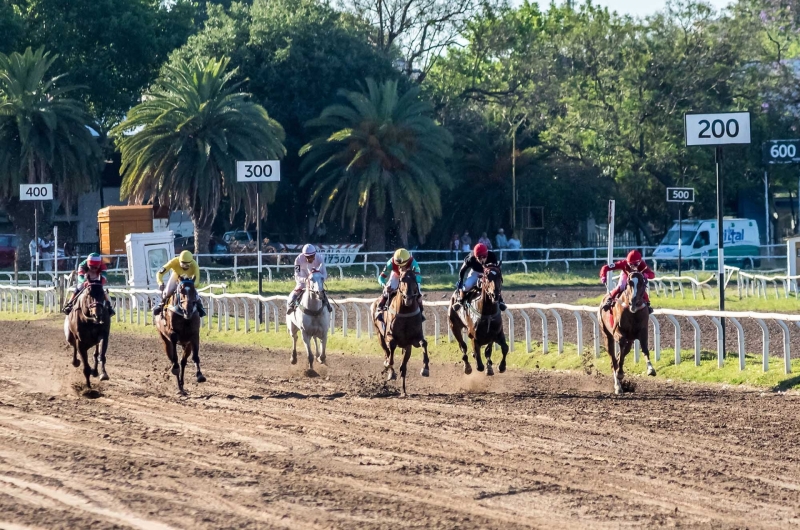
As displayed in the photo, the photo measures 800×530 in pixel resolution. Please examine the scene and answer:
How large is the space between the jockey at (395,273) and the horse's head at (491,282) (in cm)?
99

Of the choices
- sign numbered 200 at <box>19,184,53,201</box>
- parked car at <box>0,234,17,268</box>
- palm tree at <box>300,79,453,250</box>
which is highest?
palm tree at <box>300,79,453,250</box>

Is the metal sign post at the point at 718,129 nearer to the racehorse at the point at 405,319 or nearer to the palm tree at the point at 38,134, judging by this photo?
the racehorse at the point at 405,319

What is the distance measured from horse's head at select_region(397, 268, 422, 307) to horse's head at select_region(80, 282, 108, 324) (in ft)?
12.7

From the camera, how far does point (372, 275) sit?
39688 mm

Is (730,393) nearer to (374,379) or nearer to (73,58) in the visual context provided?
(374,379)

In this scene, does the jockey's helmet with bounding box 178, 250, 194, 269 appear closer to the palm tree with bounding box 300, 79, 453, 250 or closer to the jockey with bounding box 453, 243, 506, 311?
the jockey with bounding box 453, 243, 506, 311

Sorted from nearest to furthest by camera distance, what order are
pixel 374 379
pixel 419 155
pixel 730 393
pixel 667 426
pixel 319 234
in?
pixel 667 426 < pixel 730 393 < pixel 374 379 < pixel 419 155 < pixel 319 234

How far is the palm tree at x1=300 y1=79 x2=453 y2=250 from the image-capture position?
43688 mm

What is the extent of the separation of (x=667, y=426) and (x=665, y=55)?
3860 cm

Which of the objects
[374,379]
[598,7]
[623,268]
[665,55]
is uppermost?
[598,7]

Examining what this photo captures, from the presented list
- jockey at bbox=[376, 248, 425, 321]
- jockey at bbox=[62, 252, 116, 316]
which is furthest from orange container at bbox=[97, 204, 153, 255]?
jockey at bbox=[376, 248, 425, 321]

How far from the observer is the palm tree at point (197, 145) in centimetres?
4128

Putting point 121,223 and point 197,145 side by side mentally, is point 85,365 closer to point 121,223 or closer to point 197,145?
point 121,223

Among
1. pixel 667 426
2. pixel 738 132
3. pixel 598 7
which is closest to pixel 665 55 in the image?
pixel 598 7
